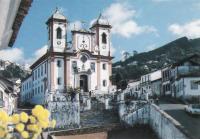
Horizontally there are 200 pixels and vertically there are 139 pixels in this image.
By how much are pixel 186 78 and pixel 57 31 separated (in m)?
17.2

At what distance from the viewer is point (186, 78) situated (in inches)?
2325

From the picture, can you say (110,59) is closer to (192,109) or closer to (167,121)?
(192,109)

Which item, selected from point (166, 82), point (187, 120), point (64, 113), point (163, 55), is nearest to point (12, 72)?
point (163, 55)

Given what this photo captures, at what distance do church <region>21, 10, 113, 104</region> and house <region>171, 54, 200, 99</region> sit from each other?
8.30 meters

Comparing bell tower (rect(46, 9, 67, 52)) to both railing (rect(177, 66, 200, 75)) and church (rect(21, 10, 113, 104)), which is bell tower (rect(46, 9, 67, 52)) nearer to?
church (rect(21, 10, 113, 104))

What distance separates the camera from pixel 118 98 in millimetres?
49250

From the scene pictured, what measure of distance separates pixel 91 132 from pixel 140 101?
6.71 m

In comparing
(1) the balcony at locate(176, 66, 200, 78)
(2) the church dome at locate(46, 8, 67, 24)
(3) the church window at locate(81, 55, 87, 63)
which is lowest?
(1) the balcony at locate(176, 66, 200, 78)

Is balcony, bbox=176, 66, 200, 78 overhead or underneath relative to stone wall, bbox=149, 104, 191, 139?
overhead

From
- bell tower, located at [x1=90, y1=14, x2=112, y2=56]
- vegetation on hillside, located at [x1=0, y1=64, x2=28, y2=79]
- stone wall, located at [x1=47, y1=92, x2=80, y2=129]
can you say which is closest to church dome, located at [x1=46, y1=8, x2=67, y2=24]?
bell tower, located at [x1=90, y1=14, x2=112, y2=56]

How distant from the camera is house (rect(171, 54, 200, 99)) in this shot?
58.1 m

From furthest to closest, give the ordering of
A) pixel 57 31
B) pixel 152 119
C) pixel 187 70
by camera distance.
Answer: pixel 57 31, pixel 187 70, pixel 152 119

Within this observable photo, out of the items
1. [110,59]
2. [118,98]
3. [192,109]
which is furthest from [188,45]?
[192,109]

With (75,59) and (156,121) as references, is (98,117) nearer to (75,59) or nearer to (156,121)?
(156,121)
